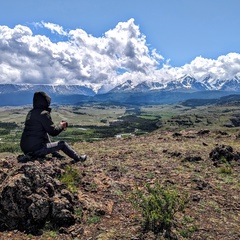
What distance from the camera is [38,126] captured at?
17.7 metres

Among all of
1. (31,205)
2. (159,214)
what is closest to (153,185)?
(159,214)

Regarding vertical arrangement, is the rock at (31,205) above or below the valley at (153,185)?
above

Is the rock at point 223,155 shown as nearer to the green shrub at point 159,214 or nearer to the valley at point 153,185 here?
the valley at point 153,185

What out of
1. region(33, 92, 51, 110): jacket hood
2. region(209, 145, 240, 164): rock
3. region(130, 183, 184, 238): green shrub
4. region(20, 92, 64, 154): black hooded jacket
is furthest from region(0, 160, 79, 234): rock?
region(209, 145, 240, 164): rock

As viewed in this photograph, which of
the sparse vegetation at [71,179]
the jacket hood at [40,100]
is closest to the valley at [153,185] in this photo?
the sparse vegetation at [71,179]

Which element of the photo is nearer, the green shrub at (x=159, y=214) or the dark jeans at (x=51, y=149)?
the green shrub at (x=159, y=214)

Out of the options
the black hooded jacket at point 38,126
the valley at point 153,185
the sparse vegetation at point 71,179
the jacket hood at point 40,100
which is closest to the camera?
the valley at point 153,185

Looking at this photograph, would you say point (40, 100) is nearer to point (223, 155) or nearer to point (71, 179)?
point (71, 179)

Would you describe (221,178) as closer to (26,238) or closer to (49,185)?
(49,185)

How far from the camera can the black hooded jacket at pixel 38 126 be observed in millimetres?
17500

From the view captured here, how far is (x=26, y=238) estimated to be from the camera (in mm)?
10703

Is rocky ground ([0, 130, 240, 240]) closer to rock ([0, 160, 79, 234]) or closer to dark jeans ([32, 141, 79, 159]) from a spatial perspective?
rock ([0, 160, 79, 234])

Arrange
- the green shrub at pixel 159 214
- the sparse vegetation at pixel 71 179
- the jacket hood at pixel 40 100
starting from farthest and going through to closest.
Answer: the jacket hood at pixel 40 100, the sparse vegetation at pixel 71 179, the green shrub at pixel 159 214

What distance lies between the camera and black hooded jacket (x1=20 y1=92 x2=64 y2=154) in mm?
17500
